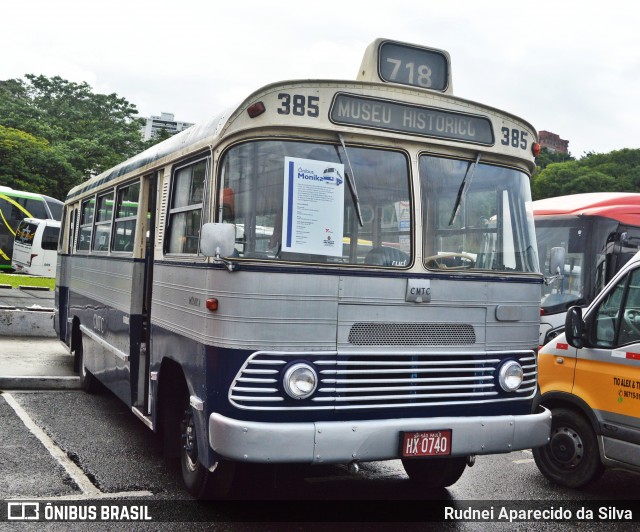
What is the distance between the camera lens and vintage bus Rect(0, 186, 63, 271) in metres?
35.2

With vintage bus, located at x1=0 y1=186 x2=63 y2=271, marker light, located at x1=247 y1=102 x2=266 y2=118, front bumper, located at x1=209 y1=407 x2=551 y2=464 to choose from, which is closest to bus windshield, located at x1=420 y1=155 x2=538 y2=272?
front bumper, located at x1=209 y1=407 x2=551 y2=464

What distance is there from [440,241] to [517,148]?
1093 mm

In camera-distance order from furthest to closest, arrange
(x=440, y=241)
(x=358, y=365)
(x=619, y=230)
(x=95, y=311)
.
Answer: (x=619, y=230) → (x=95, y=311) → (x=440, y=241) → (x=358, y=365)

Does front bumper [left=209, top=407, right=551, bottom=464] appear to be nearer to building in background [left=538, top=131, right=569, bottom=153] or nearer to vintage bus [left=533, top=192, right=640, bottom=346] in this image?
vintage bus [left=533, top=192, right=640, bottom=346]

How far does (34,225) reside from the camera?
1300 inches

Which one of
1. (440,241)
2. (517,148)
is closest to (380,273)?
(440,241)

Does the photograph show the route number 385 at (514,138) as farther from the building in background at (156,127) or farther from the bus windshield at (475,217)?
the building in background at (156,127)

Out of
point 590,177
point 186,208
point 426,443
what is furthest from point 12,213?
point 590,177

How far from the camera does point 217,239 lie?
4555 mm

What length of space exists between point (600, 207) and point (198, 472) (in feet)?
32.1

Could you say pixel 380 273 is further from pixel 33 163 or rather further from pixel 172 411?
pixel 33 163

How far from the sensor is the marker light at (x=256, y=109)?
4828 millimetres

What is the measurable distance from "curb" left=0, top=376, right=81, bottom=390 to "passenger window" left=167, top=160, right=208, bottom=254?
14.8 feet

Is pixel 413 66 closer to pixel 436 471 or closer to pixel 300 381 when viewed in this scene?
pixel 300 381
